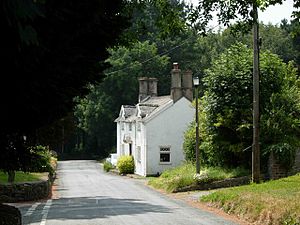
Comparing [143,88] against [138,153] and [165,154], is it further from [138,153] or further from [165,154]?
[165,154]

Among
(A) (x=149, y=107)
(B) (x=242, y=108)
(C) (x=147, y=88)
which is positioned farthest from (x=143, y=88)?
(B) (x=242, y=108)

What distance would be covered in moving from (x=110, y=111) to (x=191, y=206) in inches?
2150

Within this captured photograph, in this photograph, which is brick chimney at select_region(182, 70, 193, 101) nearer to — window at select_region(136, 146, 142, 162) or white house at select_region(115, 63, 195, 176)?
white house at select_region(115, 63, 195, 176)

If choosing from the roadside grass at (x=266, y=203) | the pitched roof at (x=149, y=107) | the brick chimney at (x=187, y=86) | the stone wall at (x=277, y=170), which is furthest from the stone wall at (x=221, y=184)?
the brick chimney at (x=187, y=86)

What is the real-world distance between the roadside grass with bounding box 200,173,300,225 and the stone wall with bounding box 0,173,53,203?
9736 mm

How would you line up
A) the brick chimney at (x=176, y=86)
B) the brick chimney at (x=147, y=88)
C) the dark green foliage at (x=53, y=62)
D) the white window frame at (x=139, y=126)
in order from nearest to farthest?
the dark green foliage at (x=53, y=62) → the brick chimney at (x=176, y=86) → the white window frame at (x=139, y=126) → the brick chimney at (x=147, y=88)

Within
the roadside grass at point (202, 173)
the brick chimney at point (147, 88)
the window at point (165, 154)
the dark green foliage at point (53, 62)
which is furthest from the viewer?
the brick chimney at point (147, 88)

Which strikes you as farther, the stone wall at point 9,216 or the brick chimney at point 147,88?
the brick chimney at point 147,88

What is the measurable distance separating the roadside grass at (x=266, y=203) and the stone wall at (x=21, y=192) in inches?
383

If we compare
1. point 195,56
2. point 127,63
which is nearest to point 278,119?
point 127,63

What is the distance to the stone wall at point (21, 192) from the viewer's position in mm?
26047

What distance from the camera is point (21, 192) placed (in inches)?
1049

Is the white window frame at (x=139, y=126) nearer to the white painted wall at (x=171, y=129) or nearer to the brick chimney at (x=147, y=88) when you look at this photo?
the white painted wall at (x=171, y=129)

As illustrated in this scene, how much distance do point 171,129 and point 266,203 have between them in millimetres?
31728
